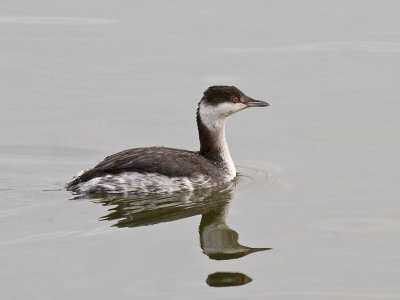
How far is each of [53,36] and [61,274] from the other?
970 cm

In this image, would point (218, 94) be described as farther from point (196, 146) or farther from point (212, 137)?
point (196, 146)

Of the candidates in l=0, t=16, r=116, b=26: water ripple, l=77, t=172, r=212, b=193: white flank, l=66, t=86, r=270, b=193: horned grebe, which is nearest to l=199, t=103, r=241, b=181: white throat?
l=66, t=86, r=270, b=193: horned grebe

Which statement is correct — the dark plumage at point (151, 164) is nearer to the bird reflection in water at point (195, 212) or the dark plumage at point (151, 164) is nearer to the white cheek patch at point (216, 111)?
the bird reflection in water at point (195, 212)

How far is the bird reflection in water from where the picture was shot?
10469 millimetres

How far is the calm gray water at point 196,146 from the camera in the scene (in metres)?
9.60

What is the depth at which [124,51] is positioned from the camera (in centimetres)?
1783

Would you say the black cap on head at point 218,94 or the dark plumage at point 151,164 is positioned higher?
the black cap on head at point 218,94

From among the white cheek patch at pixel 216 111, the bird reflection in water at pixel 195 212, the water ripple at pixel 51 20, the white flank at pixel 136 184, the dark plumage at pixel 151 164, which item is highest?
the water ripple at pixel 51 20

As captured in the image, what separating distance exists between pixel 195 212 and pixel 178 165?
872mm

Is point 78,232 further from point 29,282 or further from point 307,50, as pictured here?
point 307,50

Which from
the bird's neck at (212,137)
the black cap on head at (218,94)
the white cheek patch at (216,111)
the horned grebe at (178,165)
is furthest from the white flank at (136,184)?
the black cap on head at (218,94)

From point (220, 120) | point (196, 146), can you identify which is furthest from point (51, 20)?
point (220, 120)

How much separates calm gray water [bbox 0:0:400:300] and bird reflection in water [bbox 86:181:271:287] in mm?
33

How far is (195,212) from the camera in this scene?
38.0ft
